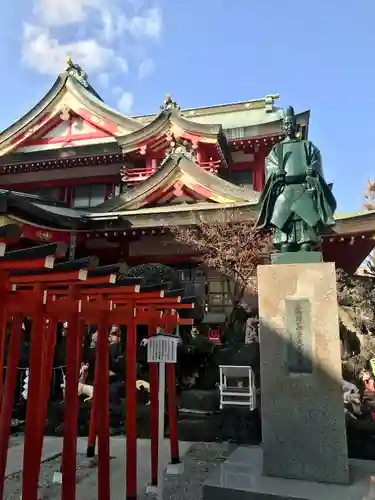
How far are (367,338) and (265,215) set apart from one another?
532cm

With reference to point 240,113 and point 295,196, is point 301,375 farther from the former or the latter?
point 240,113

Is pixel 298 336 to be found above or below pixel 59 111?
below

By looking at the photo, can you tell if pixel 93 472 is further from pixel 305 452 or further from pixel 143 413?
pixel 305 452

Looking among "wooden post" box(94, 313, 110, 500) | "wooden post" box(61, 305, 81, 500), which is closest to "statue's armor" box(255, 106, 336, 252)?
"wooden post" box(94, 313, 110, 500)

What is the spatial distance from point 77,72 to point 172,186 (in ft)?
33.1

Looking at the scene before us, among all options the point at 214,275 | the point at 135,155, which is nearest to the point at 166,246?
the point at 214,275

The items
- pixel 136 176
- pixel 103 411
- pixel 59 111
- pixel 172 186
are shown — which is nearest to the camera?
pixel 103 411

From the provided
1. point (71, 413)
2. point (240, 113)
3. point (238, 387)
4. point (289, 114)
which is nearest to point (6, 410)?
point (71, 413)

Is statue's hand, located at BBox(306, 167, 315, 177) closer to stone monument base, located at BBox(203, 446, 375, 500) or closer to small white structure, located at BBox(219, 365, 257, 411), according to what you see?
stone monument base, located at BBox(203, 446, 375, 500)

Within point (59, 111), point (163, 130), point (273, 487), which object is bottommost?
point (273, 487)

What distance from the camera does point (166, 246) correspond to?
1304 cm

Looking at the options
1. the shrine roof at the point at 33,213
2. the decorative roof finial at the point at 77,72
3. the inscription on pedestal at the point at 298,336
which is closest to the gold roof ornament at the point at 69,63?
the decorative roof finial at the point at 77,72

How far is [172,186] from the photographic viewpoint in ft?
43.2

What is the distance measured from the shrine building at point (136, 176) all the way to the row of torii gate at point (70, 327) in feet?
19.3
